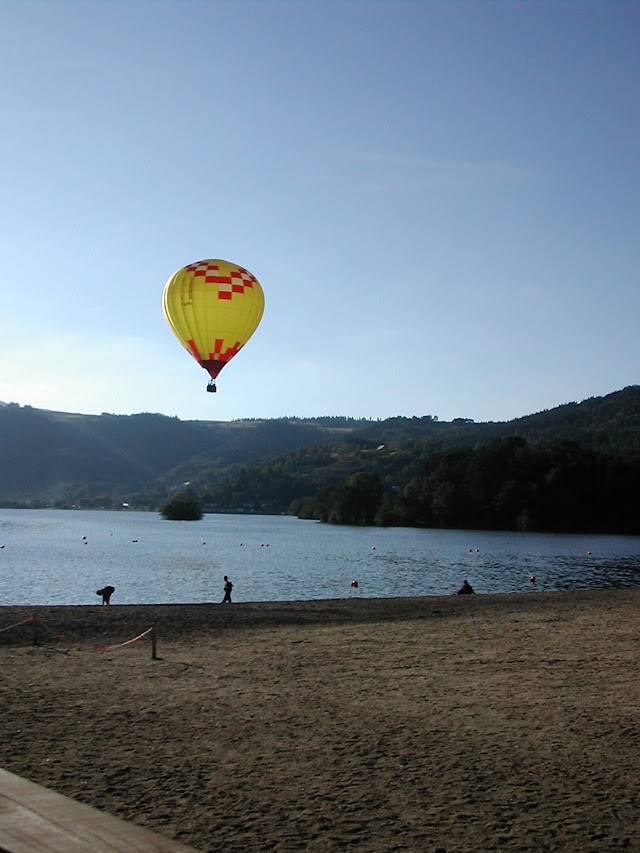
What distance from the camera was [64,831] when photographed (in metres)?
3.96

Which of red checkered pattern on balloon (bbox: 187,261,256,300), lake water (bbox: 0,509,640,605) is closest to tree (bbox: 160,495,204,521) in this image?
lake water (bbox: 0,509,640,605)

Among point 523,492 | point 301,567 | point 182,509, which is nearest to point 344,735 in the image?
point 301,567

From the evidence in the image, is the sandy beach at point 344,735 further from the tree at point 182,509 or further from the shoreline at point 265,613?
the tree at point 182,509

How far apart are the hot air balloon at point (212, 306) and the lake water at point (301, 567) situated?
14.4m

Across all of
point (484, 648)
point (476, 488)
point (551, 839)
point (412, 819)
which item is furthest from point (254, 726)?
point (476, 488)

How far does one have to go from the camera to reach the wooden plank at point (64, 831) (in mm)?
3809

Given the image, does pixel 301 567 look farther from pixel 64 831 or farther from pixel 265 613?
pixel 64 831

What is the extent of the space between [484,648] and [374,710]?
272 inches

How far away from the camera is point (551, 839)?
7.24 m

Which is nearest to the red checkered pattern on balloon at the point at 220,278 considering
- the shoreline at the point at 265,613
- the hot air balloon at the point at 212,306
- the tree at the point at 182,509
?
the hot air balloon at the point at 212,306

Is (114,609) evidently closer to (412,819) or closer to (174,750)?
(174,750)

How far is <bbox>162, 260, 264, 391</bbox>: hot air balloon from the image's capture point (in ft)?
95.0

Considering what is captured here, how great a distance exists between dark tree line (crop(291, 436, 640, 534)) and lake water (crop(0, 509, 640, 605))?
61.4 feet

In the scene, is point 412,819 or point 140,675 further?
point 140,675
